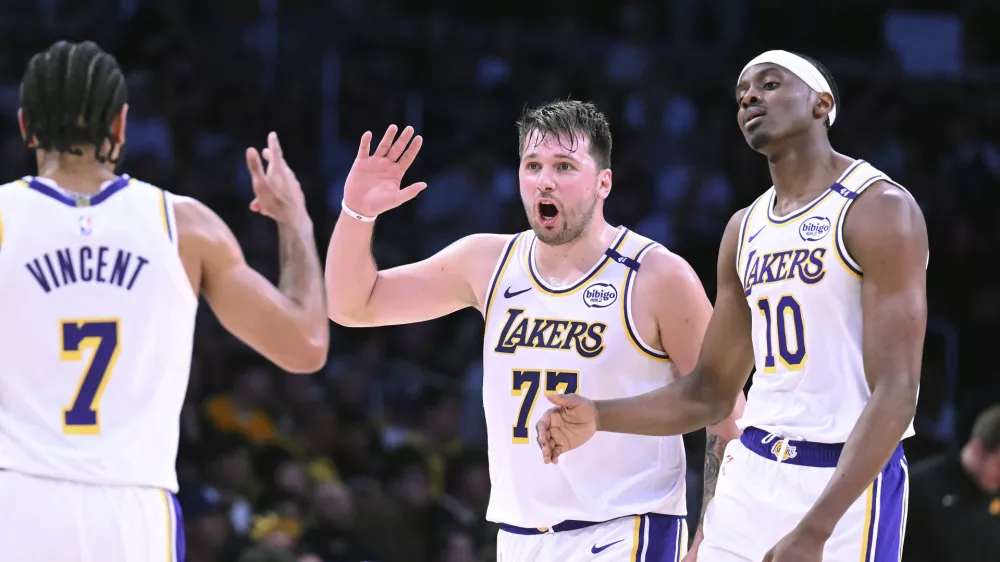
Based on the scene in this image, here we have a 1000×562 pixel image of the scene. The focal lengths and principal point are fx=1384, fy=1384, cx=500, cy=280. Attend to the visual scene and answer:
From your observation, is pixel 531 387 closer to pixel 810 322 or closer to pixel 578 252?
pixel 578 252

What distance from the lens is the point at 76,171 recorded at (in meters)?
4.21

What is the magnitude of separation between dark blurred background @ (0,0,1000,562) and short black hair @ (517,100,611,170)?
3991 mm

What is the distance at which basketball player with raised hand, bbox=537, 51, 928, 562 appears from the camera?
449cm

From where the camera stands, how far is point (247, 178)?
12297 millimetres

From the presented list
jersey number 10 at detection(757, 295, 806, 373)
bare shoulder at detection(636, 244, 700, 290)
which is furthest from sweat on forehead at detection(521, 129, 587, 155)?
jersey number 10 at detection(757, 295, 806, 373)

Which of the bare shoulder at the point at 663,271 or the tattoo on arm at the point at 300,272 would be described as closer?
the tattoo on arm at the point at 300,272

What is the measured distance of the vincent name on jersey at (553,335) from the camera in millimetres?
5527

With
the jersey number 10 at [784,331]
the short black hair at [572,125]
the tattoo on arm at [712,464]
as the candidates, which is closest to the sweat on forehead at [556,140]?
the short black hair at [572,125]

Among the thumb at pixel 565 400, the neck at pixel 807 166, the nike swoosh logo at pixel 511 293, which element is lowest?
the thumb at pixel 565 400

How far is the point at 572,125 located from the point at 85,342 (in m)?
2.47

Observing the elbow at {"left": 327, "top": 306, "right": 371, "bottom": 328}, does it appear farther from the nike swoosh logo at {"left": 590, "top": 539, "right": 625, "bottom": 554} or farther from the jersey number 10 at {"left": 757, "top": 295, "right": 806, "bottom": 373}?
the jersey number 10 at {"left": 757, "top": 295, "right": 806, "bottom": 373}

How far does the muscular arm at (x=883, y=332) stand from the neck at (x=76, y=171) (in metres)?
2.44

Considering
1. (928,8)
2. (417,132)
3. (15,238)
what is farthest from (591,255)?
(928,8)

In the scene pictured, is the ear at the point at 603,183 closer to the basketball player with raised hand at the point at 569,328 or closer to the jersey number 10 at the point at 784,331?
the basketball player with raised hand at the point at 569,328
